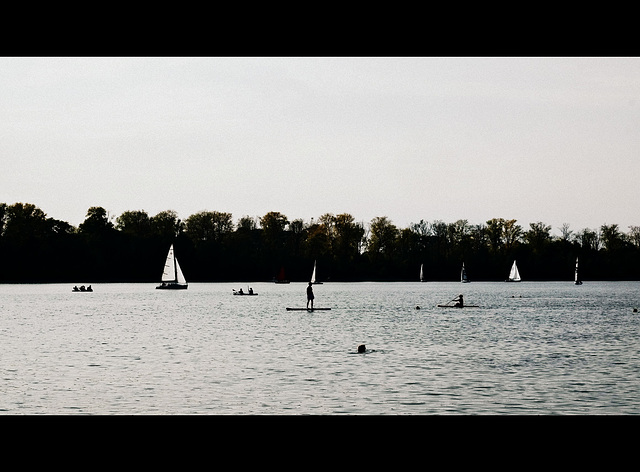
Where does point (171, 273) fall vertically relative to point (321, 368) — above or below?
above

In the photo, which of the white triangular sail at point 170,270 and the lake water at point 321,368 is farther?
the white triangular sail at point 170,270

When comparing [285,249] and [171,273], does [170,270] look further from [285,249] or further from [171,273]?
[285,249]

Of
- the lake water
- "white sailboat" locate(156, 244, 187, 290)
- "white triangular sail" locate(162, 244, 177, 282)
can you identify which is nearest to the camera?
the lake water

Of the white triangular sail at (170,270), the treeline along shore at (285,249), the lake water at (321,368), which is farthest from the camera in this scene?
the treeline along shore at (285,249)

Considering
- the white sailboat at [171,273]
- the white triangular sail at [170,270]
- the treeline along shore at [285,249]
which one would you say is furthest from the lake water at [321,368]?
the treeline along shore at [285,249]

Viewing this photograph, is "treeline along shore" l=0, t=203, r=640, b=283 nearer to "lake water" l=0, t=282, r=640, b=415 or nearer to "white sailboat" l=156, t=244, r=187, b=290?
"white sailboat" l=156, t=244, r=187, b=290

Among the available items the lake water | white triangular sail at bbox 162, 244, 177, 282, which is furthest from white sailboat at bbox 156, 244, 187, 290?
the lake water

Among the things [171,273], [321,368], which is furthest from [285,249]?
[321,368]

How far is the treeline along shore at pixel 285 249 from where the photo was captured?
14250 cm

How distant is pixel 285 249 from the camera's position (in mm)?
168750

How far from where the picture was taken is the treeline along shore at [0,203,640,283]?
142m

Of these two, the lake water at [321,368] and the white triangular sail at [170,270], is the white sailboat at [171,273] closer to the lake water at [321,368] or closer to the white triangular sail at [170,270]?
the white triangular sail at [170,270]
